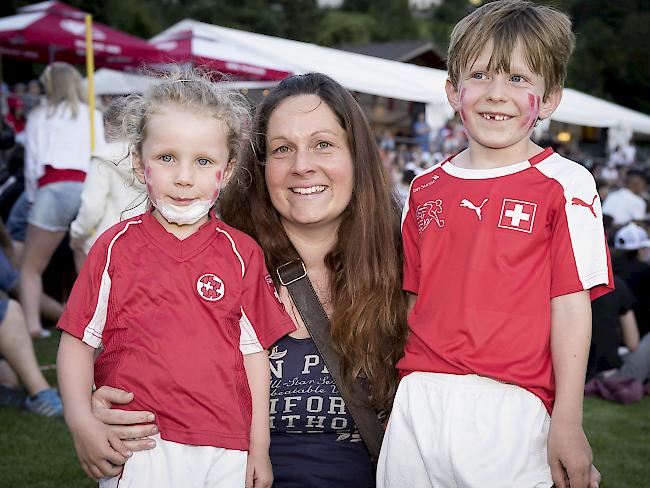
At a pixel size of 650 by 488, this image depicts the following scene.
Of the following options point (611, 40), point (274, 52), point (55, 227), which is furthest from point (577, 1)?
point (55, 227)

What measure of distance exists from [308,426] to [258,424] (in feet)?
1.13

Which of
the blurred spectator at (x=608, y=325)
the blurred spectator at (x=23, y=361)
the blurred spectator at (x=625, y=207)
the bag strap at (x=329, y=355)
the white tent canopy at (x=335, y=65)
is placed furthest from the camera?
the white tent canopy at (x=335, y=65)

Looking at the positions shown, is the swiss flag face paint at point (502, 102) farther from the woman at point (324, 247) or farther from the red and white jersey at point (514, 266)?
the woman at point (324, 247)

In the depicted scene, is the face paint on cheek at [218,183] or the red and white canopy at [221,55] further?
the red and white canopy at [221,55]

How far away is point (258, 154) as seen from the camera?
272cm

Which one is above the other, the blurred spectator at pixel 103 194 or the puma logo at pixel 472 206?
the puma logo at pixel 472 206

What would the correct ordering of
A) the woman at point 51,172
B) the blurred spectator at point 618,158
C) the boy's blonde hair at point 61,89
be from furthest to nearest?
the blurred spectator at point 618,158 < the boy's blonde hair at point 61,89 < the woman at point 51,172

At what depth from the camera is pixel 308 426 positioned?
249 centimetres

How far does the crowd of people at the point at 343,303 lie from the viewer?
2018 millimetres

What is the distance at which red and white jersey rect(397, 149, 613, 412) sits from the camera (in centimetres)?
200

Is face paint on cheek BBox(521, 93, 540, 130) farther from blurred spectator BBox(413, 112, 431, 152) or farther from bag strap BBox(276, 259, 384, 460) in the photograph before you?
blurred spectator BBox(413, 112, 431, 152)

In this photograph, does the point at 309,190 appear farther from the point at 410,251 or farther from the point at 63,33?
the point at 63,33

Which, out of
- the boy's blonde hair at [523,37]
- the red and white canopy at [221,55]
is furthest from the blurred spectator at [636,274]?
the red and white canopy at [221,55]

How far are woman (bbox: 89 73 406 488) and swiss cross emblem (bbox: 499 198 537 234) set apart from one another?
0.58 meters
